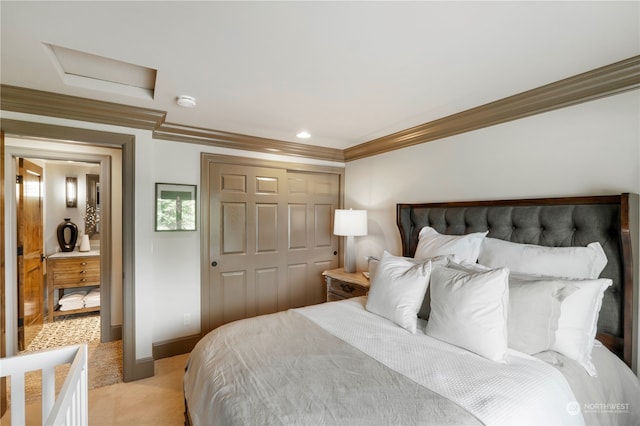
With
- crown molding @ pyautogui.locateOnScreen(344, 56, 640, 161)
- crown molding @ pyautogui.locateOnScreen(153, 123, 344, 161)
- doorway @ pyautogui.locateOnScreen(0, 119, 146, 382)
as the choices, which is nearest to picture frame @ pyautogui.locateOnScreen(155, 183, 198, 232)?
doorway @ pyautogui.locateOnScreen(0, 119, 146, 382)

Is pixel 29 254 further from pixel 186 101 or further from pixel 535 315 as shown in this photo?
pixel 535 315

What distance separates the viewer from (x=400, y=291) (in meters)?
1.85

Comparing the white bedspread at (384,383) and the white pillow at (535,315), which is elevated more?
the white pillow at (535,315)

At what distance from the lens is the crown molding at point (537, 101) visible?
5.46 ft

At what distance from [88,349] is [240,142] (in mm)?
2724

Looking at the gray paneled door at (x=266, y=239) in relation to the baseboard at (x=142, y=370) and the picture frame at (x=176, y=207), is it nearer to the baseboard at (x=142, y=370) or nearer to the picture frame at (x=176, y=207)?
the picture frame at (x=176, y=207)

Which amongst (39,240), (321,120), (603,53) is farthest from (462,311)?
(39,240)

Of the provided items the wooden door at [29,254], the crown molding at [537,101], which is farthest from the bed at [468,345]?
the wooden door at [29,254]

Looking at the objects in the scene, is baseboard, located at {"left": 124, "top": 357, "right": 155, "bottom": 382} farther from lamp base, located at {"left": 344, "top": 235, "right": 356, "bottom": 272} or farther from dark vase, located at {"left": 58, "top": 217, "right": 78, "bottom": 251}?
dark vase, located at {"left": 58, "top": 217, "right": 78, "bottom": 251}

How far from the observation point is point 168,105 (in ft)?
7.64

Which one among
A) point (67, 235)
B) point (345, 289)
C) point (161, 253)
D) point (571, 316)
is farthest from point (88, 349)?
point (571, 316)

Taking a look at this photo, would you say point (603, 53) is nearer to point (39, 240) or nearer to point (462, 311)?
point (462, 311)

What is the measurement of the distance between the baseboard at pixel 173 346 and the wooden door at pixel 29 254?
1297 millimetres

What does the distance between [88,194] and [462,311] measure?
5.40 m
